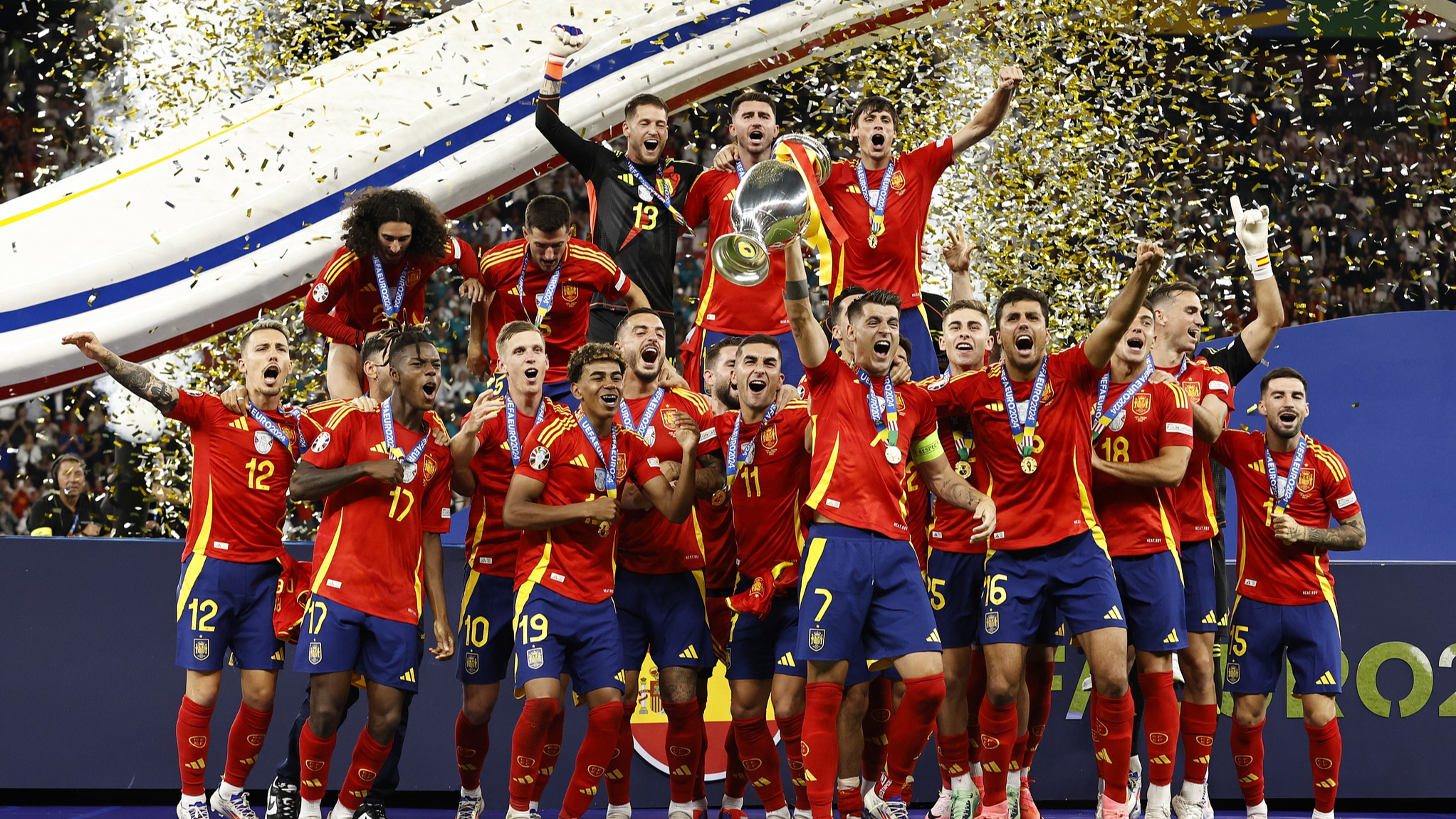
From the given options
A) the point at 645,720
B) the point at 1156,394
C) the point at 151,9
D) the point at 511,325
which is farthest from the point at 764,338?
the point at 151,9

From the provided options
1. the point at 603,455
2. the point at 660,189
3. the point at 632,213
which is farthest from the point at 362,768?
the point at 660,189

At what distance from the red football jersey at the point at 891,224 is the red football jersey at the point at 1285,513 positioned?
178 cm

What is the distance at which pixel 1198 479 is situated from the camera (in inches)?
254

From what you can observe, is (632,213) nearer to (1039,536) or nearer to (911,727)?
(1039,536)

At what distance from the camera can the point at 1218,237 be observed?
14.4m

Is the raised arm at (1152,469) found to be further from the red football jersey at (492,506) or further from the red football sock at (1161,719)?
the red football jersey at (492,506)

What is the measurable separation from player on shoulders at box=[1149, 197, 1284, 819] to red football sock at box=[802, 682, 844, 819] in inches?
73.2

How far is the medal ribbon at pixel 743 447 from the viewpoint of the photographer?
5691mm

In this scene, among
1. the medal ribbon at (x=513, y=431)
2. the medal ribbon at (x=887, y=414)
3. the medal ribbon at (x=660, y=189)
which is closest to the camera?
the medal ribbon at (x=887, y=414)

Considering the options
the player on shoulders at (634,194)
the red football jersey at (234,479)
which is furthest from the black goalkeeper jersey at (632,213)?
the red football jersey at (234,479)

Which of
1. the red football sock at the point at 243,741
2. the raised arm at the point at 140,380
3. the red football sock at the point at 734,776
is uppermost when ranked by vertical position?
the raised arm at the point at 140,380

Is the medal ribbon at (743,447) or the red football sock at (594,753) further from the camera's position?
the medal ribbon at (743,447)

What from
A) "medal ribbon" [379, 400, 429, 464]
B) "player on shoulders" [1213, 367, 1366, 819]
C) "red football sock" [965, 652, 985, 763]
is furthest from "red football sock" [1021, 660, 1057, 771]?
"medal ribbon" [379, 400, 429, 464]

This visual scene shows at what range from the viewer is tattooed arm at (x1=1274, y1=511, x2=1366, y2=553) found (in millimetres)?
6223
